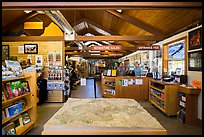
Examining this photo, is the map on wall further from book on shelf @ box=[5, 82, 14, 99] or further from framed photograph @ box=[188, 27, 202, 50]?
book on shelf @ box=[5, 82, 14, 99]

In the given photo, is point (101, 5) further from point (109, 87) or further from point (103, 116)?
point (109, 87)

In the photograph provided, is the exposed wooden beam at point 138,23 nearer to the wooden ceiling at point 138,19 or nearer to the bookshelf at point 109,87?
the wooden ceiling at point 138,19

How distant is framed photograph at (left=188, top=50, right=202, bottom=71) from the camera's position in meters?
4.91

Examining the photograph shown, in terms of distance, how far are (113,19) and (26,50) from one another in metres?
4.23

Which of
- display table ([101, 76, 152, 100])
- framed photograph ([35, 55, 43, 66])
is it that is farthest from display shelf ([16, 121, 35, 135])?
display table ([101, 76, 152, 100])

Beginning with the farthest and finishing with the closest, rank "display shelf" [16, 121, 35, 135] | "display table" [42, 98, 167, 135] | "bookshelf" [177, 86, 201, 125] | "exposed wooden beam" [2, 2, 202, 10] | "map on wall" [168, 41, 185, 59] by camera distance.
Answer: "map on wall" [168, 41, 185, 59]
"bookshelf" [177, 86, 201, 125]
"display shelf" [16, 121, 35, 135]
"exposed wooden beam" [2, 2, 202, 10]
"display table" [42, 98, 167, 135]

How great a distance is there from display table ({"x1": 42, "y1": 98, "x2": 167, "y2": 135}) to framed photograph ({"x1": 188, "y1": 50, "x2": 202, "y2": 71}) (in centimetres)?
307

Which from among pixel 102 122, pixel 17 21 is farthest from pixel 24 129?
pixel 17 21

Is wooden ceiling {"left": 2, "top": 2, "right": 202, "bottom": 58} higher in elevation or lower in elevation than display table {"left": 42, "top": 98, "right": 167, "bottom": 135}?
higher

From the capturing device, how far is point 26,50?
25.2 feet

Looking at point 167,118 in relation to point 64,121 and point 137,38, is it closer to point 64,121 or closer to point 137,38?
point 137,38

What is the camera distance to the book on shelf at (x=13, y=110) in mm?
3619

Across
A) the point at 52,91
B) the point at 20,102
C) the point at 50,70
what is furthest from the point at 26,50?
the point at 20,102

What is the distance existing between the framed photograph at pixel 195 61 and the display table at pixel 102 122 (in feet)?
10.1
